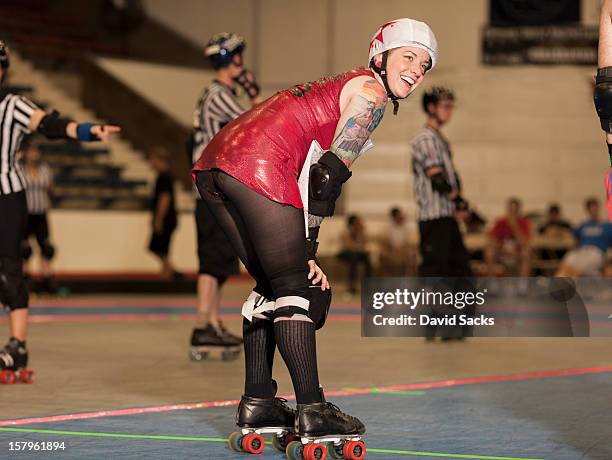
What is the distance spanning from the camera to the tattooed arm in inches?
132

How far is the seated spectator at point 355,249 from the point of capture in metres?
12.7

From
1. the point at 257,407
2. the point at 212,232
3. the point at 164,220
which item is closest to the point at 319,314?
the point at 257,407

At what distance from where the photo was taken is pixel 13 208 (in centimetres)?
508

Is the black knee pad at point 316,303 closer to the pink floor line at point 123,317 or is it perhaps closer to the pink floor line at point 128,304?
the pink floor line at point 123,317

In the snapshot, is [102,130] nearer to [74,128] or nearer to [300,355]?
[74,128]

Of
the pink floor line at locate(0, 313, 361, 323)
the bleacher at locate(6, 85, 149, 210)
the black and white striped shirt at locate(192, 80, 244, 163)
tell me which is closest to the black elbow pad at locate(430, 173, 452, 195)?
the black and white striped shirt at locate(192, 80, 244, 163)

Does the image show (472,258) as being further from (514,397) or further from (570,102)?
(514,397)

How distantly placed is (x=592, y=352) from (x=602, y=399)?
1996 millimetres

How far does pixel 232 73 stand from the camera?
633 centimetres

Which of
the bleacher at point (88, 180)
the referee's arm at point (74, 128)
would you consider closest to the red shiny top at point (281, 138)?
the referee's arm at point (74, 128)

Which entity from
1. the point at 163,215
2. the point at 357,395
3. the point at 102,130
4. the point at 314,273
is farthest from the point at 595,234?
the point at 314,273

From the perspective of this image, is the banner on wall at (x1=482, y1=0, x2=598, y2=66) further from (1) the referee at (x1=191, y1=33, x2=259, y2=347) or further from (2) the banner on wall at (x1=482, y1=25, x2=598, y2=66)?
(1) the referee at (x1=191, y1=33, x2=259, y2=347)

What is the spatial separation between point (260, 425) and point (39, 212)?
7374 millimetres

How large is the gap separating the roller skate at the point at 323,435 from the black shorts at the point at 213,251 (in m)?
2.77
